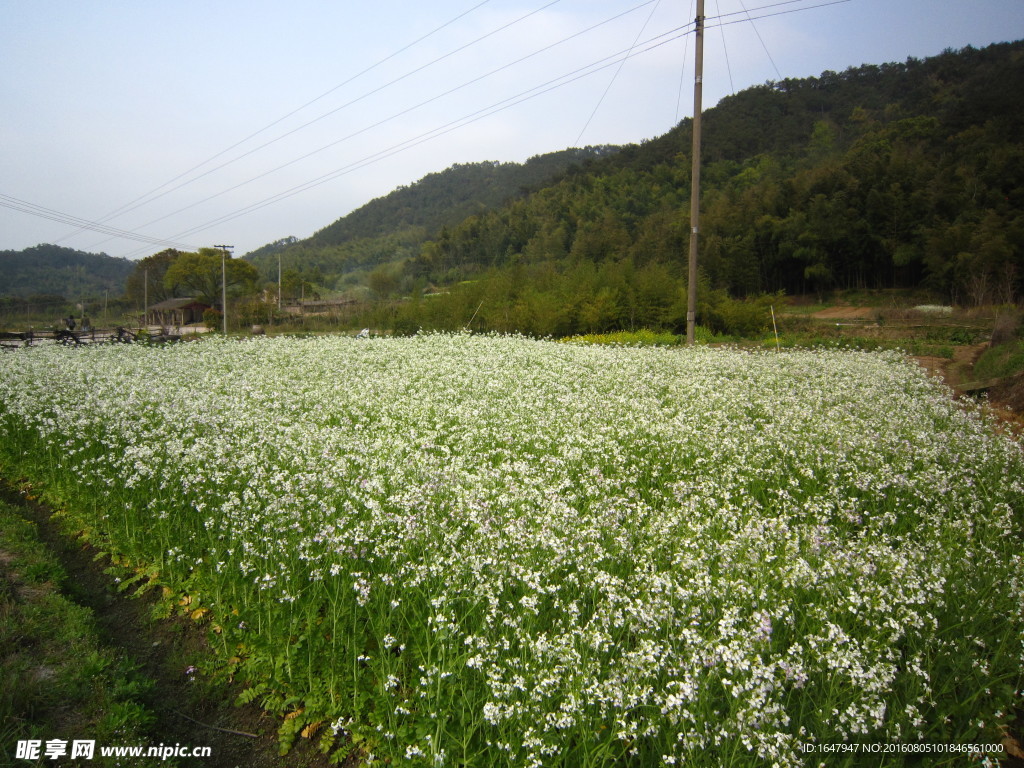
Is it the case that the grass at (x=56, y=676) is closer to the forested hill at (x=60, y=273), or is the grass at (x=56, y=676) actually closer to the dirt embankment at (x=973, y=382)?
the dirt embankment at (x=973, y=382)

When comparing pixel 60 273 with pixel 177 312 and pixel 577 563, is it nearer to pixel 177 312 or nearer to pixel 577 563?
pixel 177 312

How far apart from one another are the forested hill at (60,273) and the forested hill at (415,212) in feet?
105

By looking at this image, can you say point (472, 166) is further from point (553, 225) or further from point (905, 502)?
point (905, 502)

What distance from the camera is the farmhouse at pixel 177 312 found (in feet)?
274

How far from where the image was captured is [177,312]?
274 ft

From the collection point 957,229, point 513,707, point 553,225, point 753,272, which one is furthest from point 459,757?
point 553,225

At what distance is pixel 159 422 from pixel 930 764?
950cm

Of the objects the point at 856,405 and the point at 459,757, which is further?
the point at 856,405

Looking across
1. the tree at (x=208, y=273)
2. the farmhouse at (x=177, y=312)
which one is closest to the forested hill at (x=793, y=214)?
the tree at (x=208, y=273)

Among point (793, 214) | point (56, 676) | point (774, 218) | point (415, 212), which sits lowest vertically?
point (56, 676)

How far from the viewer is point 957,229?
150ft

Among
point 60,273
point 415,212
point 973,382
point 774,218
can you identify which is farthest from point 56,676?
point 60,273

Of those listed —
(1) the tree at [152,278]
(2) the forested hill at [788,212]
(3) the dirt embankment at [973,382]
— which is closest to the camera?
(3) the dirt embankment at [973,382]

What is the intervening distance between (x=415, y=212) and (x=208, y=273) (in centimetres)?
5828
